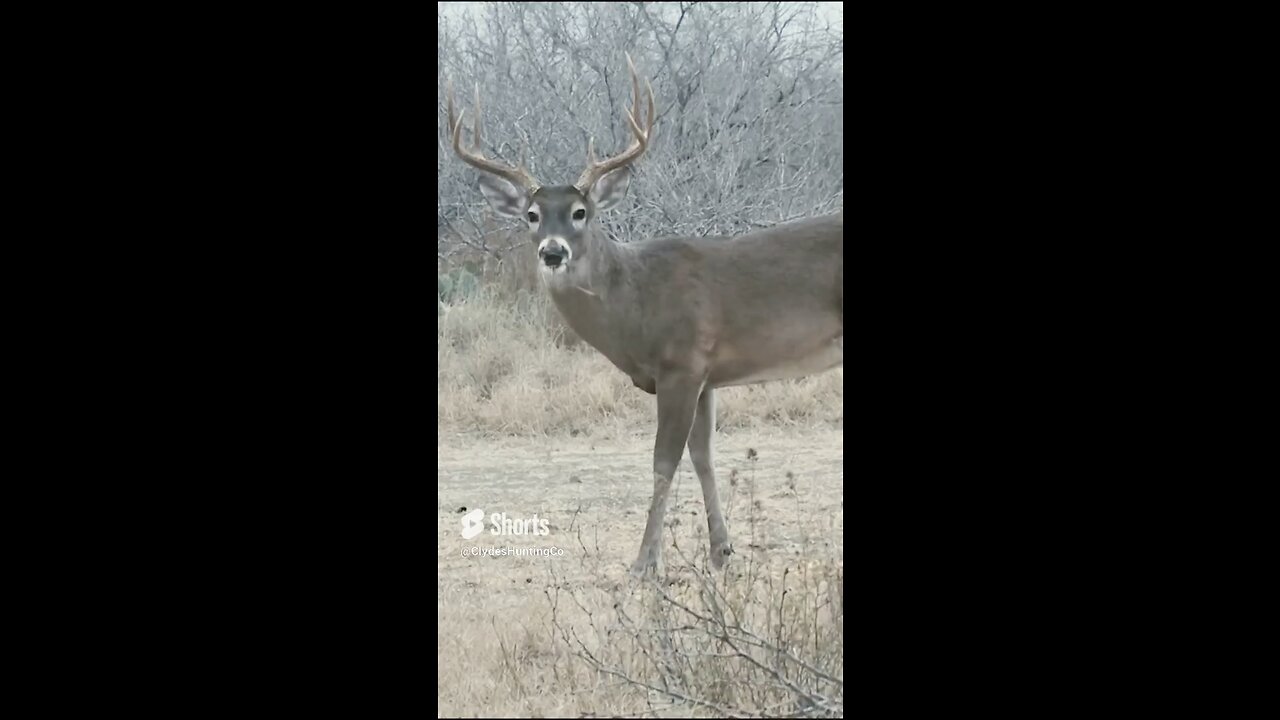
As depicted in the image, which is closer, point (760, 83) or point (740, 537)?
point (740, 537)

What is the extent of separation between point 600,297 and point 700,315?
1.46ft

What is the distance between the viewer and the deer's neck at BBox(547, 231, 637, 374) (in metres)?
6.43

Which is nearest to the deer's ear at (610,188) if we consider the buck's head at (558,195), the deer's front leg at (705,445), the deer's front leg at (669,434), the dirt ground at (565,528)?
the buck's head at (558,195)

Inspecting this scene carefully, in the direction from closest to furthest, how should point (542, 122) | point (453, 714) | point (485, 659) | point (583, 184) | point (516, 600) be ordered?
point (453, 714) → point (485, 659) → point (516, 600) → point (583, 184) → point (542, 122)

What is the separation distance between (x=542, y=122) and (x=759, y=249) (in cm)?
263

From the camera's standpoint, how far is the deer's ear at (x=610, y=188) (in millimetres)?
6121

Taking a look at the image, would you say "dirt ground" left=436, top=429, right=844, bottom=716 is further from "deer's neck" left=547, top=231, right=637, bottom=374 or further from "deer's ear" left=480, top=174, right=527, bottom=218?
"deer's ear" left=480, top=174, right=527, bottom=218

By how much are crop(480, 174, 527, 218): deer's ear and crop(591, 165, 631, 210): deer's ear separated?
0.30m

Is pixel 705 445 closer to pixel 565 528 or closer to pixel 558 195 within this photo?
pixel 565 528

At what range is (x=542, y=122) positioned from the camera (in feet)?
29.0

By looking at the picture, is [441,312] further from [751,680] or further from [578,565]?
[751,680]

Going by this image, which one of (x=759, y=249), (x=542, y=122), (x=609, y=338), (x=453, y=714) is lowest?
(x=453, y=714)

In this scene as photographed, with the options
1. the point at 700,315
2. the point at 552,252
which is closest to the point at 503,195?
the point at 552,252

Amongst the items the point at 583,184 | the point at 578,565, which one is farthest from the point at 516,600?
the point at 583,184
